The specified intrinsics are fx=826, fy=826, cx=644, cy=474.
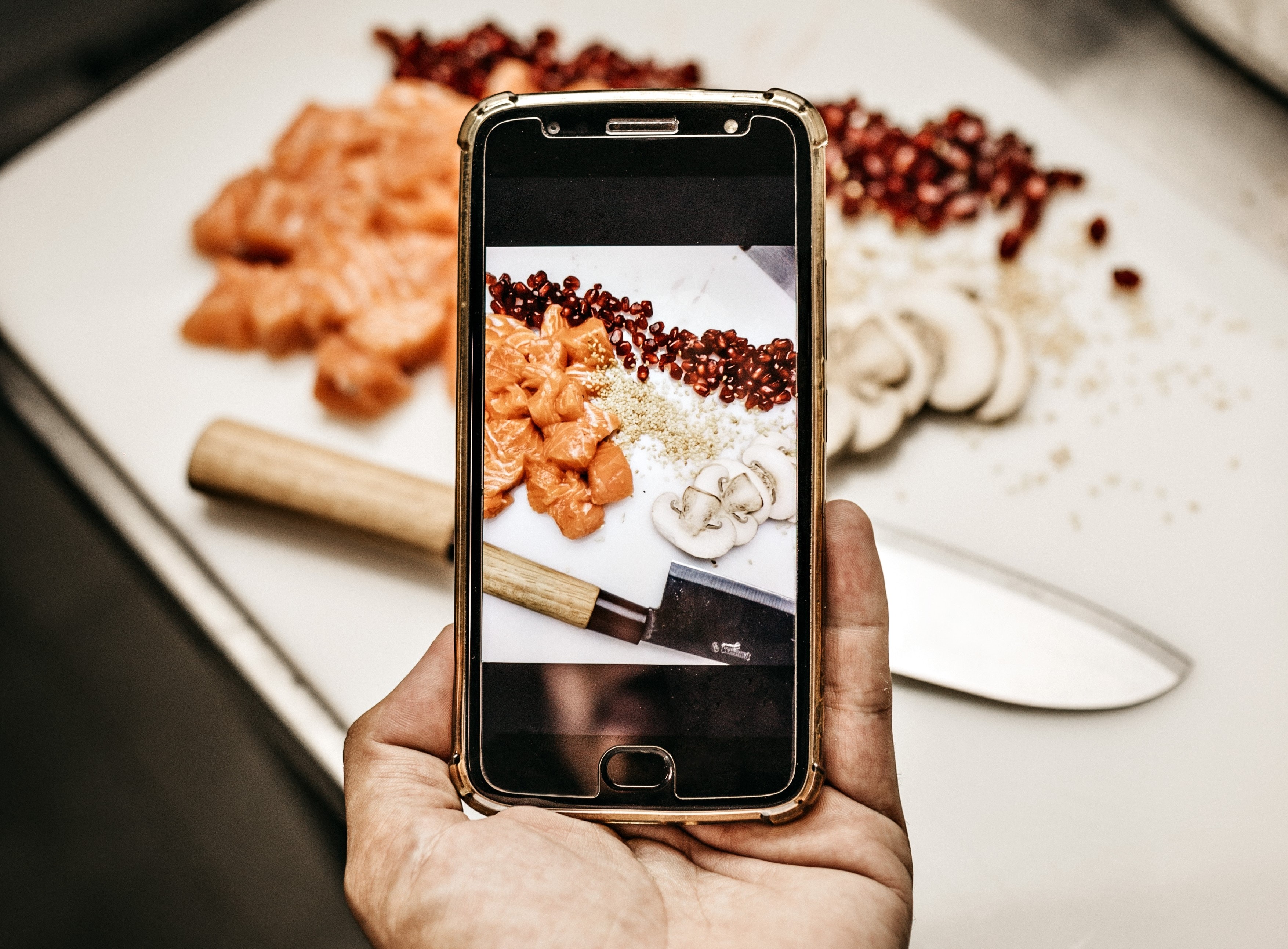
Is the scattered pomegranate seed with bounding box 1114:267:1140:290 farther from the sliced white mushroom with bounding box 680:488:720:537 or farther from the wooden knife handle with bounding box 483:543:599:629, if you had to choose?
the wooden knife handle with bounding box 483:543:599:629

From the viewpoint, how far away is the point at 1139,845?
1.15 m

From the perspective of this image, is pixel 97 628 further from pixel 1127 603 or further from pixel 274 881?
pixel 1127 603

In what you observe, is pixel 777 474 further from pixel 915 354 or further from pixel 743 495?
pixel 915 354

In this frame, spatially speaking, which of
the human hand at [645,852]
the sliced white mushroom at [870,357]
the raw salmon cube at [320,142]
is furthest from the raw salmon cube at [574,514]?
the raw salmon cube at [320,142]

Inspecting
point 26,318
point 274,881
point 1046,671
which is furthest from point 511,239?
point 274,881

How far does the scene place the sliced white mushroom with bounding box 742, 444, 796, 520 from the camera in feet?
2.61

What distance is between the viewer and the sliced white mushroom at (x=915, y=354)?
1.29 m

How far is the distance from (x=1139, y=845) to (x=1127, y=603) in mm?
340

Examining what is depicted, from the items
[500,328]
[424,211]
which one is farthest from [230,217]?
[500,328]

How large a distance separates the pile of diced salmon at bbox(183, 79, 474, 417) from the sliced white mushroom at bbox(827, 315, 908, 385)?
2.10 feet

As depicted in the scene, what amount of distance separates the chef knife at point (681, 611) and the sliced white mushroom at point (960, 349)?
2.18 ft

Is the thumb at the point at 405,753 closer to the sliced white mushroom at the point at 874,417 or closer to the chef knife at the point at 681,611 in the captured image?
the chef knife at the point at 681,611

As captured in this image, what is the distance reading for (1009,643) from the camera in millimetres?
1152

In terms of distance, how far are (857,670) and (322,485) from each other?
2.66 ft
